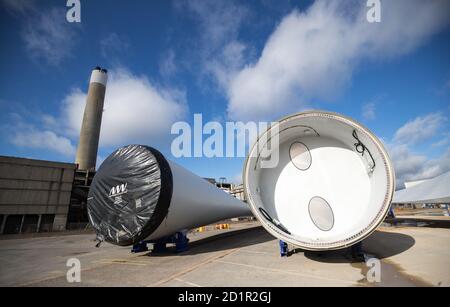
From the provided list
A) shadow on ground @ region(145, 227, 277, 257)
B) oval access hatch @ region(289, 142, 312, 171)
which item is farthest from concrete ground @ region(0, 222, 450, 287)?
oval access hatch @ region(289, 142, 312, 171)

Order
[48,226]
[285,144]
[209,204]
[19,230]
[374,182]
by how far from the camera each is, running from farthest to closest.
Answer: [48,226] < [19,230] < [209,204] < [285,144] < [374,182]

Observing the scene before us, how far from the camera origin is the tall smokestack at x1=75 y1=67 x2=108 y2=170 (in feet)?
117

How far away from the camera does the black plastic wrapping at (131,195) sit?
22.0 feet

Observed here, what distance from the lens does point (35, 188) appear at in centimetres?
2441

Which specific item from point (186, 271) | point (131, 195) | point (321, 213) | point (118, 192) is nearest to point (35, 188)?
point (118, 192)

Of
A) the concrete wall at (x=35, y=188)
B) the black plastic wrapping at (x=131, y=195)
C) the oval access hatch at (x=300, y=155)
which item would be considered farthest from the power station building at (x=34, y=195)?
the oval access hatch at (x=300, y=155)

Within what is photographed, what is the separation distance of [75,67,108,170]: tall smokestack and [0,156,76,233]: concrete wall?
922cm

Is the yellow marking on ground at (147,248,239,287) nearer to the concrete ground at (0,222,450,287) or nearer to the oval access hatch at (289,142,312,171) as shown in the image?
the concrete ground at (0,222,450,287)

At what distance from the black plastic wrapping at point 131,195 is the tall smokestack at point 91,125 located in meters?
32.8

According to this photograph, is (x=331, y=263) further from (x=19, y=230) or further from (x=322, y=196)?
(x=19, y=230)

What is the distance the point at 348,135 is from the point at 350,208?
235 cm

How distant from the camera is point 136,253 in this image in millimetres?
8711
